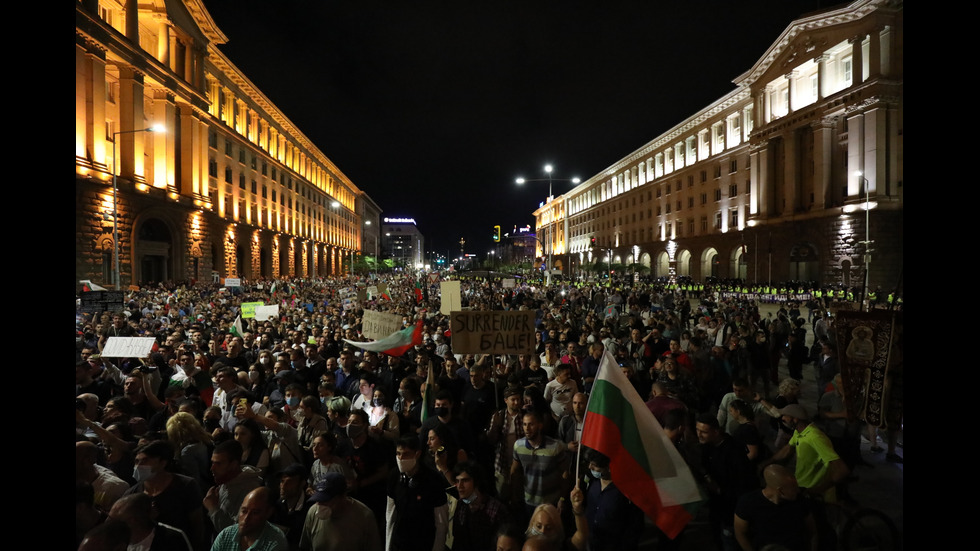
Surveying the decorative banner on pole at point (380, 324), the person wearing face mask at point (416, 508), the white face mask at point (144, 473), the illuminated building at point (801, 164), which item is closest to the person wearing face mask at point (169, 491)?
the white face mask at point (144, 473)

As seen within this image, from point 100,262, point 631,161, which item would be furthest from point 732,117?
point 100,262

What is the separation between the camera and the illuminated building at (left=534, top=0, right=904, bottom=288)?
109 ft

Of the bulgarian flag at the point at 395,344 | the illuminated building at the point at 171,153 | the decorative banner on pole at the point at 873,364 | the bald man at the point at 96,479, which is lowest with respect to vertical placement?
the bald man at the point at 96,479

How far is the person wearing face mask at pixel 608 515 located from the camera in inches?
153

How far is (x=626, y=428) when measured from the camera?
13.2 feet

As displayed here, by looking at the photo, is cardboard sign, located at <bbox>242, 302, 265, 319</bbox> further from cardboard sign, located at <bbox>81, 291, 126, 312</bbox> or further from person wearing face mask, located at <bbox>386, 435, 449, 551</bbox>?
person wearing face mask, located at <bbox>386, 435, 449, 551</bbox>

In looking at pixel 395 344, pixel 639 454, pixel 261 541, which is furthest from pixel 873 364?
pixel 395 344

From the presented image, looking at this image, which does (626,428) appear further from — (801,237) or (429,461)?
(801,237)

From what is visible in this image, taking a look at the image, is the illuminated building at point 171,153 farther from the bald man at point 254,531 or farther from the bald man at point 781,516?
the bald man at point 781,516

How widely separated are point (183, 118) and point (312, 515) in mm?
42925

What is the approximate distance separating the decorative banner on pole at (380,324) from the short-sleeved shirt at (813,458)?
6985 mm

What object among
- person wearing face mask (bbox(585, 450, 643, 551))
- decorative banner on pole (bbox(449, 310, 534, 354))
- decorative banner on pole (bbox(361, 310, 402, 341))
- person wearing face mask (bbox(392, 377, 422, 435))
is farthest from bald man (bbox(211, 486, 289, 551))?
decorative banner on pole (bbox(361, 310, 402, 341))

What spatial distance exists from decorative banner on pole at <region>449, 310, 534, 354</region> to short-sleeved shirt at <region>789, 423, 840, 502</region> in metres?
3.18

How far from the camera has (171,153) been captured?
3506 cm
